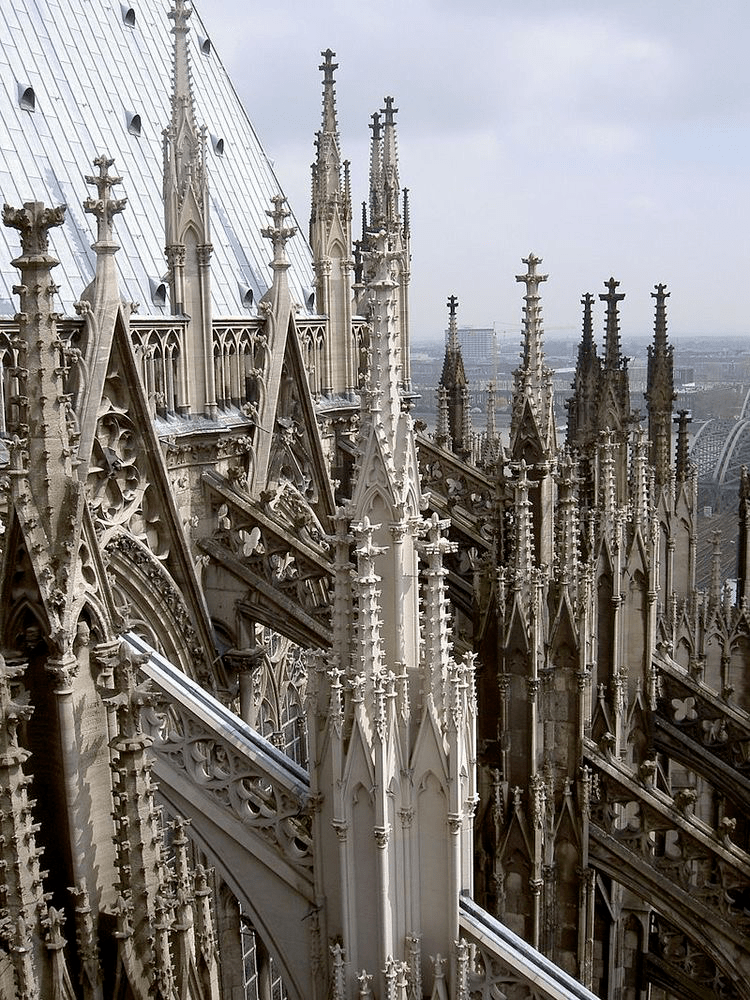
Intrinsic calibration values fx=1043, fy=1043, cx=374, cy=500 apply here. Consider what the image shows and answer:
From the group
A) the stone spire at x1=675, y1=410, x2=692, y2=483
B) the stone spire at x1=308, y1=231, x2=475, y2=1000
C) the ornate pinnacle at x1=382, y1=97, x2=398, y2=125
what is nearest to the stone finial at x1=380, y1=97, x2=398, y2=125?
the ornate pinnacle at x1=382, y1=97, x2=398, y2=125

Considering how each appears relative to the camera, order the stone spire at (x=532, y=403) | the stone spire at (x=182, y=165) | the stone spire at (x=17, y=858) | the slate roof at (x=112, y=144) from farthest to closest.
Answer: the stone spire at (x=182, y=165)
the slate roof at (x=112, y=144)
the stone spire at (x=532, y=403)
the stone spire at (x=17, y=858)

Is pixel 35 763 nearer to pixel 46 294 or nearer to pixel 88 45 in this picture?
pixel 46 294

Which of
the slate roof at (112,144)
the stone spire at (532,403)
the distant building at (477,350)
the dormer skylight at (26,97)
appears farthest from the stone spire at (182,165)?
the distant building at (477,350)

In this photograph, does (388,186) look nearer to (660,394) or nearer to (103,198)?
(660,394)

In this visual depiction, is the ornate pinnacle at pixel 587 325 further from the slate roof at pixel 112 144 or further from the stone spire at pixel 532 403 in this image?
the stone spire at pixel 532 403

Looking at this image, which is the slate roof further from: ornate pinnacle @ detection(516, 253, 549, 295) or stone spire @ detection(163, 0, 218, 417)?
ornate pinnacle @ detection(516, 253, 549, 295)

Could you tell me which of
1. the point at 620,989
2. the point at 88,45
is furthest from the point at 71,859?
the point at 88,45
